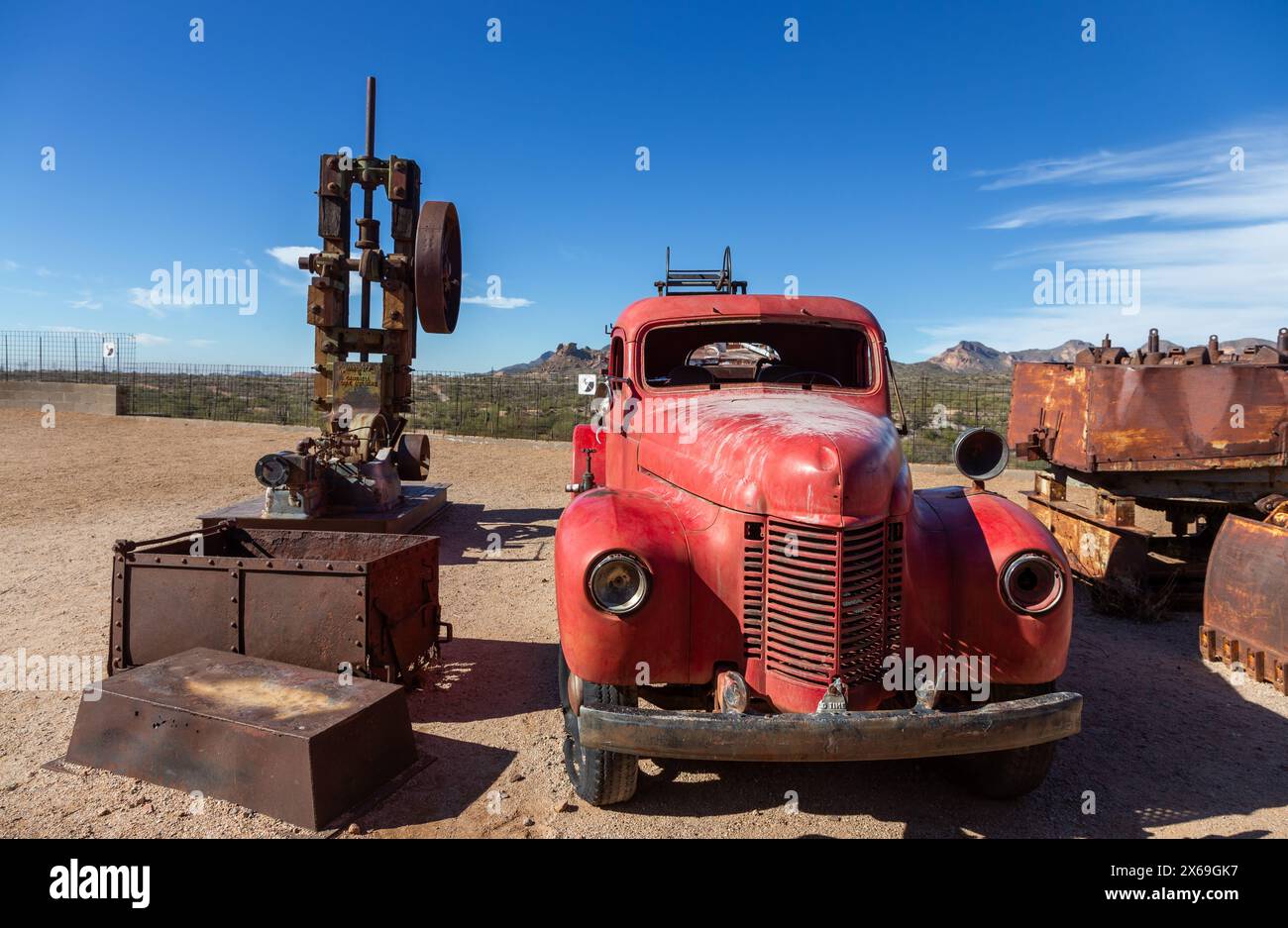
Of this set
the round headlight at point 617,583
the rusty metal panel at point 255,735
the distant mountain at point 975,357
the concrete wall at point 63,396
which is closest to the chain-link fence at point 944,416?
the round headlight at point 617,583

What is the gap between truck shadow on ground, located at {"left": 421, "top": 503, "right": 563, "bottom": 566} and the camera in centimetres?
816

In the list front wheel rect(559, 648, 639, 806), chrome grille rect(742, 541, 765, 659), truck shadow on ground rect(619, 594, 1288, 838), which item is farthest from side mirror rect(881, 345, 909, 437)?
front wheel rect(559, 648, 639, 806)

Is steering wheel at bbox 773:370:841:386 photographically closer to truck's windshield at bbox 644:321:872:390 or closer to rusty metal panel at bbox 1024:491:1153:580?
truck's windshield at bbox 644:321:872:390

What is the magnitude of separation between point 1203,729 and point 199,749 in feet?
16.9

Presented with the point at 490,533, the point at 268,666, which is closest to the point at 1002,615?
the point at 268,666

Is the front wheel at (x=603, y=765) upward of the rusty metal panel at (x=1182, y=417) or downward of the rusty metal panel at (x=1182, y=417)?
downward

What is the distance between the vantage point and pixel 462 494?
11922 millimetres

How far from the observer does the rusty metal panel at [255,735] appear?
10.0 feet

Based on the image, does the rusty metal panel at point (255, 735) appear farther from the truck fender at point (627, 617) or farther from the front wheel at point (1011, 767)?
the front wheel at point (1011, 767)

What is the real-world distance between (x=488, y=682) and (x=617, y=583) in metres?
2.17

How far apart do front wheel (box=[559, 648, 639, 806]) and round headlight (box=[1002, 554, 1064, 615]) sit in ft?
5.30

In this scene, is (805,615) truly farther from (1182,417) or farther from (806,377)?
(1182,417)

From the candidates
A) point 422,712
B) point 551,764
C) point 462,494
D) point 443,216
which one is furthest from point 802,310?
point 462,494

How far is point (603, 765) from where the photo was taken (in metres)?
3.18
